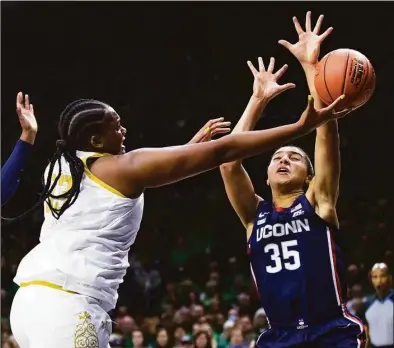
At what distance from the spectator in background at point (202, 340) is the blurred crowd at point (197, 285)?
1.25 feet

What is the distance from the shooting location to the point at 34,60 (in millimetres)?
12047

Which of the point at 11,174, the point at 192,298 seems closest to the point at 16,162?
the point at 11,174

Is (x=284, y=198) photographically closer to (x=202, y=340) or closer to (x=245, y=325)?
(x=202, y=340)

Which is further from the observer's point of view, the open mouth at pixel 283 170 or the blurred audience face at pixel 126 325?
the blurred audience face at pixel 126 325

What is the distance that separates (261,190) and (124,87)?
275 cm

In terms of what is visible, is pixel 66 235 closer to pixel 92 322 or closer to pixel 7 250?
pixel 92 322

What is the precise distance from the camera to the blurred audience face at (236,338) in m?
7.97

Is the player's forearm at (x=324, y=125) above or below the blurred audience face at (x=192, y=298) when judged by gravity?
above

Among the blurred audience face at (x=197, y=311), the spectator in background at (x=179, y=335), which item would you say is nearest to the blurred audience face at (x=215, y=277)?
the blurred audience face at (x=197, y=311)

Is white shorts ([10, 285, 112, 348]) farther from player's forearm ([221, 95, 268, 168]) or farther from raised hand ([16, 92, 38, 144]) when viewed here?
player's forearm ([221, 95, 268, 168])

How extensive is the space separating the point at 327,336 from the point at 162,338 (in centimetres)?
496

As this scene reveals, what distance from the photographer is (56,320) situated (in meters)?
2.82

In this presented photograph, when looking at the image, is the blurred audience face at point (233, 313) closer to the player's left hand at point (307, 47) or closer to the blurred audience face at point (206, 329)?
the blurred audience face at point (206, 329)

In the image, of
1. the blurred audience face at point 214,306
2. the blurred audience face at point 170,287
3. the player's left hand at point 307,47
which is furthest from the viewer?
the blurred audience face at point 170,287
